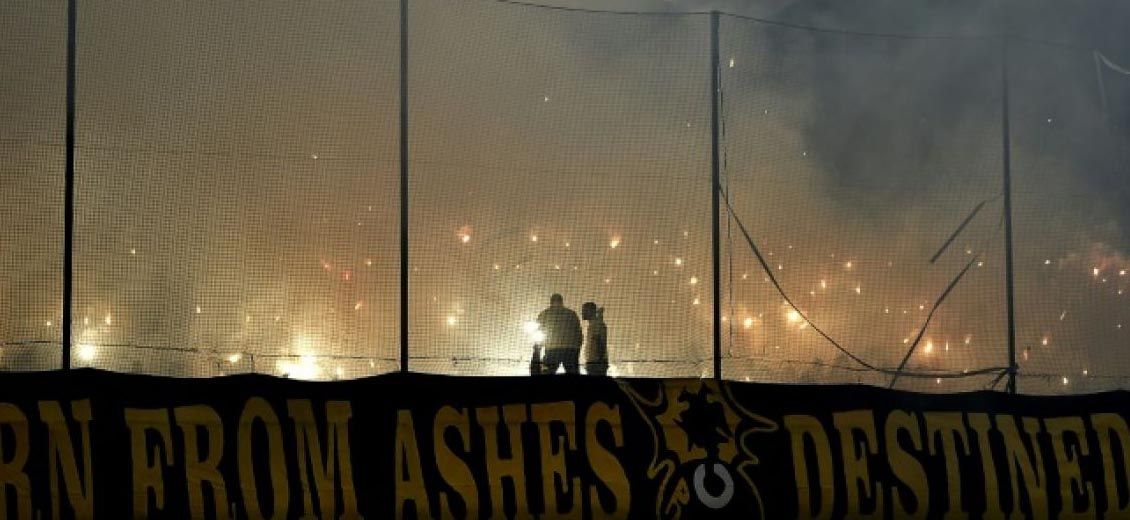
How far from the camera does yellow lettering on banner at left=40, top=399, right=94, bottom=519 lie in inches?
306

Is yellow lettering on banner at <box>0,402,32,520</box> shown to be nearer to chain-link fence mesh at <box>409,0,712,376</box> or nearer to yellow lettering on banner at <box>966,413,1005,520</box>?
chain-link fence mesh at <box>409,0,712,376</box>

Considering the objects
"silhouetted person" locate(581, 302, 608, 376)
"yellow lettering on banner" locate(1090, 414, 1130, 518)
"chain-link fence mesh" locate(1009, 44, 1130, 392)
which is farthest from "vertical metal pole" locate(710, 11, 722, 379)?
"yellow lettering on banner" locate(1090, 414, 1130, 518)

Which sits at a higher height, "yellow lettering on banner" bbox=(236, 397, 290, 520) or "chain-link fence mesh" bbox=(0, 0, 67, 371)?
"chain-link fence mesh" bbox=(0, 0, 67, 371)

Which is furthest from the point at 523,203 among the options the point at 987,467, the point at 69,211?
the point at 987,467

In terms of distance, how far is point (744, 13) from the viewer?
16453 millimetres

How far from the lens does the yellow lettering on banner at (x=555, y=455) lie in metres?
8.56

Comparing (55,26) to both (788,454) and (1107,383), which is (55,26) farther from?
(1107,383)

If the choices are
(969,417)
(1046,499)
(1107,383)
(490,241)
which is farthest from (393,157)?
(1107,383)

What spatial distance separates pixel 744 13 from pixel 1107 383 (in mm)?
7109

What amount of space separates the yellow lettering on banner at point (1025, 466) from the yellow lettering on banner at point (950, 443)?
0.97ft

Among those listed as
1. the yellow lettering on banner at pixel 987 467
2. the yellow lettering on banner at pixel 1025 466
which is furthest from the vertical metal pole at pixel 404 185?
the yellow lettering on banner at pixel 1025 466

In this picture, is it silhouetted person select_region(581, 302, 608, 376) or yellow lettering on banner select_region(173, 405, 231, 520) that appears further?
silhouetted person select_region(581, 302, 608, 376)

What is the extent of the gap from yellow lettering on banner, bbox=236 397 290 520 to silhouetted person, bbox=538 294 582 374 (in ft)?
6.38

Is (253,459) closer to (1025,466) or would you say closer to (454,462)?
(454,462)
